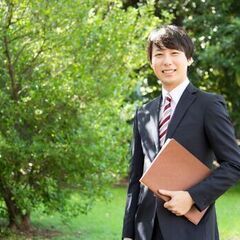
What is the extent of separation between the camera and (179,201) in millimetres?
2662

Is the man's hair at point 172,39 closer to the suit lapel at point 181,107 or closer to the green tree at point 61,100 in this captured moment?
the suit lapel at point 181,107

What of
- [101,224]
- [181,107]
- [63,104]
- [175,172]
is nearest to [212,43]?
[101,224]

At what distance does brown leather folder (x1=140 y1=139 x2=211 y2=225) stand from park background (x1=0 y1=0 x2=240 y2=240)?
15.4 feet

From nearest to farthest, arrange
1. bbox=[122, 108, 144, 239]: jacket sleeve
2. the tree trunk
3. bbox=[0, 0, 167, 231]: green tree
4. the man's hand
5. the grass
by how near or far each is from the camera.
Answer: the man's hand, bbox=[122, 108, 144, 239]: jacket sleeve, bbox=[0, 0, 167, 231]: green tree, the tree trunk, the grass

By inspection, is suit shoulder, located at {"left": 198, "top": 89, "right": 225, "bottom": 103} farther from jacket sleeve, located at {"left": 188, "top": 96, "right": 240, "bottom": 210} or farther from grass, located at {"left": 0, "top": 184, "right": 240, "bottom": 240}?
grass, located at {"left": 0, "top": 184, "right": 240, "bottom": 240}

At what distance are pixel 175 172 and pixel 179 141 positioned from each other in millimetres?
141

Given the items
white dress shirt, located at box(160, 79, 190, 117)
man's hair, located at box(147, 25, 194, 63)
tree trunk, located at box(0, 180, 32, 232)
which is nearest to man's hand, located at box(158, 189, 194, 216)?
white dress shirt, located at box(160, 79, 190, 117)

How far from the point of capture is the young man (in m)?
2.70

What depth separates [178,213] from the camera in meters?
2.69

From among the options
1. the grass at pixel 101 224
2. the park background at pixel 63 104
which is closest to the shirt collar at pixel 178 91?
the park background at pixel 63 104

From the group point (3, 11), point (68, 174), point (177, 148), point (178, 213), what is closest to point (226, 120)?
point (177, 148)

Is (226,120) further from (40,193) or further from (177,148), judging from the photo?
(40,193)

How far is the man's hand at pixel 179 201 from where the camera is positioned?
2.66m

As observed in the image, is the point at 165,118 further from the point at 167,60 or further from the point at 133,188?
the point at 133,188
